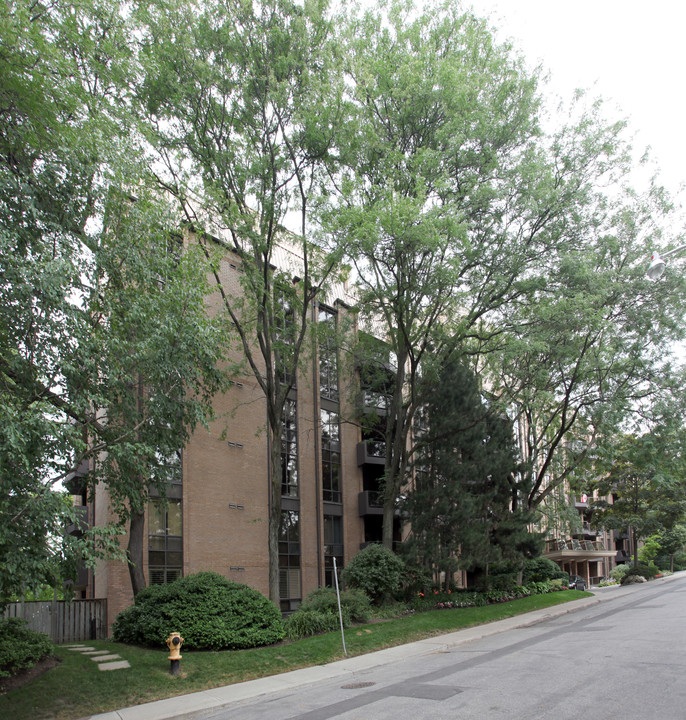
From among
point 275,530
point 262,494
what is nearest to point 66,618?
point 275,530

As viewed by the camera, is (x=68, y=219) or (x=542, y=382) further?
(x=542, y=382)

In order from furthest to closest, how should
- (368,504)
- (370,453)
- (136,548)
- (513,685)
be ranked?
(370,453) → (368,504) → (136,548) → (513,685)

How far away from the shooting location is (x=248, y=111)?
17.8 m

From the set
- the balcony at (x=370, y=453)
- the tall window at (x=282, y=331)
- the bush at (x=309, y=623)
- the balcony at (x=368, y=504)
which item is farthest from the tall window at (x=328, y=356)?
the bush at (x=309, y=623)

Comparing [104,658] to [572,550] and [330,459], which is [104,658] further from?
[572,550]

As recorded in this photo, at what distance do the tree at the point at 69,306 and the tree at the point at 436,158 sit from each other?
7151mm

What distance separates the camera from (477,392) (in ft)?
83.2

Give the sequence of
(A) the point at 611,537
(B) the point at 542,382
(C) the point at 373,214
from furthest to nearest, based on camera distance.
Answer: (A) the point at 611,537 < (B) the point at 542,382 < (C) the point at 373,214

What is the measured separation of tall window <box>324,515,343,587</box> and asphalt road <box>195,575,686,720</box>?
1410 centimetres

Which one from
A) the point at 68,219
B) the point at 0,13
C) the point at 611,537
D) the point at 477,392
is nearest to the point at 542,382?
the point at 477,392

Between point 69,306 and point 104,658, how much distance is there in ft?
27.3

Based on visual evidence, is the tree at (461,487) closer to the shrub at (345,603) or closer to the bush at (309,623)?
the shrub at (345,603)

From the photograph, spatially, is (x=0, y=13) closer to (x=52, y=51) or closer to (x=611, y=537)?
(x=52, y=51)

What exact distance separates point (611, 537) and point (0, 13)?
86.5 m
